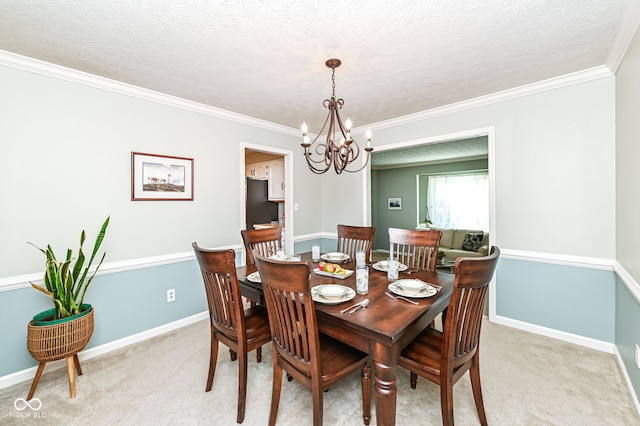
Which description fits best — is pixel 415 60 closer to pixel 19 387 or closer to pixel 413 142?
pixel 413 142

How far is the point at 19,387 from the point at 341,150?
293 cm

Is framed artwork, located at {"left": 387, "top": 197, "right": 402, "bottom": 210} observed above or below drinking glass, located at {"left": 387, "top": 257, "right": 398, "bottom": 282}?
above

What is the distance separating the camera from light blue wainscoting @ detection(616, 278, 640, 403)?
1733 mm

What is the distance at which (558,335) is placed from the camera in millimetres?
2527

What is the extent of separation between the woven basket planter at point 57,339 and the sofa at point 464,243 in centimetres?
535

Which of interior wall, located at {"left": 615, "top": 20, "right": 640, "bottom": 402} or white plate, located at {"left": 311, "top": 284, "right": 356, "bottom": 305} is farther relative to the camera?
interior wall, located at {"left": 615, "top": 20, "right": 640, "bottom": 402}

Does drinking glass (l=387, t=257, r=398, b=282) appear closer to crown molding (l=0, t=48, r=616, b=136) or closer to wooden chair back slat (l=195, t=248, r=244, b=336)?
wooden chair back slat (l=195, t=248, r=244, b=336)

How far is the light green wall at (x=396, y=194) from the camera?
7172 mm

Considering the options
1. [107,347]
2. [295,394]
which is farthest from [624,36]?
[107,347]

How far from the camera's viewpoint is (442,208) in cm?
685

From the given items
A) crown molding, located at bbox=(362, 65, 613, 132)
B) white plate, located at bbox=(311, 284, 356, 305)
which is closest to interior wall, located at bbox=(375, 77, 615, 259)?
crown molding, located at bbox=(362, 65, 613, 132)

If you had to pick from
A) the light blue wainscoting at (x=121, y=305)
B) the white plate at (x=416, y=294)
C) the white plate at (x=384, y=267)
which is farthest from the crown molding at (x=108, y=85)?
the white plate at (x=416, y=294)

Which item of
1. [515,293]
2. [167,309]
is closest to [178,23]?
[167,309]

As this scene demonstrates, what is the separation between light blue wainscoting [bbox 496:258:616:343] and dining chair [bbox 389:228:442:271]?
3.50ft
